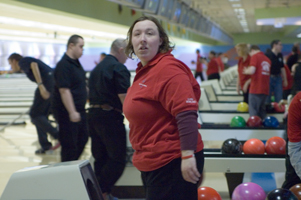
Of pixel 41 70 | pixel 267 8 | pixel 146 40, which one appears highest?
pixel 267 8

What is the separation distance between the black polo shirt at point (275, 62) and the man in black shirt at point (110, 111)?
12.5ft

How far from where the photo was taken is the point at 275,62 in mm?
6051

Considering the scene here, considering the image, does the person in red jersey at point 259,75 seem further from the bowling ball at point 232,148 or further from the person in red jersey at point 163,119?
the person in red jersey at point 163,119

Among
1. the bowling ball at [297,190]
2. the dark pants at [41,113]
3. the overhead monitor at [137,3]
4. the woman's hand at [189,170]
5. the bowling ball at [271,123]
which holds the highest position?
the overhead monitor at [137,3]

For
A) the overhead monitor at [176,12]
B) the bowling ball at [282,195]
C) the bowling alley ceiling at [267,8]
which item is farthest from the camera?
the bowling alley ceiling at [267,8]

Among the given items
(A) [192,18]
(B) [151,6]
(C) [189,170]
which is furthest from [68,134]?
(A) [192,18]

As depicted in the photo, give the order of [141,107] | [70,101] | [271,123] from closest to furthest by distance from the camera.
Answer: [141,107], [70,101], [271,123]

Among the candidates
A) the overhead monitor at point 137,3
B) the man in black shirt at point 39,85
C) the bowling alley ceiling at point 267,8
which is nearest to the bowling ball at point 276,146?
the man in black shirt at point 39,85

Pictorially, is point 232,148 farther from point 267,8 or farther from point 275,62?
point 267,8

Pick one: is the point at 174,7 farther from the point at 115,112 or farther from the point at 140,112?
the point at 140,112

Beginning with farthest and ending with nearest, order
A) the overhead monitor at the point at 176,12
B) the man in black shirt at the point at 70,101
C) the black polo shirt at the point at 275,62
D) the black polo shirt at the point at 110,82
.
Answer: the overhead monitor at the point at 176,12
the black polo shirt at the point at 275,62
the man in black shirt at the point at 70,101
the black polo shirt at the point at 110,82

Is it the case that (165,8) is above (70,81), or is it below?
above

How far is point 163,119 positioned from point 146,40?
0.32 meters

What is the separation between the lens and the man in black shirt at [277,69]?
19.2 ft
